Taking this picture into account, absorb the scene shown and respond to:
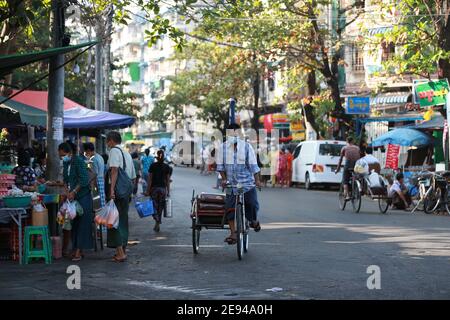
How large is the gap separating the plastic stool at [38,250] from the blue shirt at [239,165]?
2.83 meters

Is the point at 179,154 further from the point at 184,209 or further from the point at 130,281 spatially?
the point at 130,281

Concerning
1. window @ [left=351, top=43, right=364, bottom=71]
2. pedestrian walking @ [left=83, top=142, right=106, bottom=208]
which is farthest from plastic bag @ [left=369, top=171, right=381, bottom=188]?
window @ [left=351, top=43, right=364, bottom=71]

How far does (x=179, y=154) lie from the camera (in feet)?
233

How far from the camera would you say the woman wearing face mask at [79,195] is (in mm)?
12922

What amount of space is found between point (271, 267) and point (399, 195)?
13.3m

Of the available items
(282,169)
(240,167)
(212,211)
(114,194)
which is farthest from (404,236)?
(282,169)

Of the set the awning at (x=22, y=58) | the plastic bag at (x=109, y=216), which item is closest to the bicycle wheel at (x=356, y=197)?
the plastic bag at (x=109, y=216)

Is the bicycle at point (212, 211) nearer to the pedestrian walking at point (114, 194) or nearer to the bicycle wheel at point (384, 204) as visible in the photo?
the pedestrian walking at point (114, 194)

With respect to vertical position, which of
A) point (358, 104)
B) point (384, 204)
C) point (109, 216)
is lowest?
point (384, 204)

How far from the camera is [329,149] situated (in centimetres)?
3397

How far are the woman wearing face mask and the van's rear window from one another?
2153cm

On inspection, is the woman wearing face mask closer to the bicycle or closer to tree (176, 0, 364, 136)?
the bicycle

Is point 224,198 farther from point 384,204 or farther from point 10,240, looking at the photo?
point 384,204
